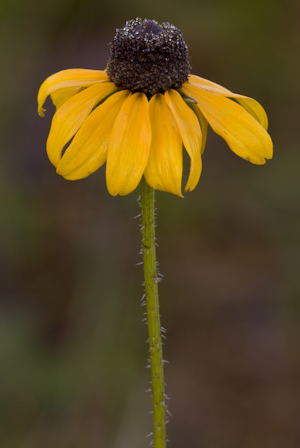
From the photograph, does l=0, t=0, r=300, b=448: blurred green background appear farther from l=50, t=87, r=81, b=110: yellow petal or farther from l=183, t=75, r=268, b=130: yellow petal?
l=183, t=75, r=268, b=130: yellow petal

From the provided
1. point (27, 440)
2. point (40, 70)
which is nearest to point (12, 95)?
point (40, 70)

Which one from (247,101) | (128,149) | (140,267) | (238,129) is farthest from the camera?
(140,267)

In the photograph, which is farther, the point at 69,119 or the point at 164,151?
the point at 69,119

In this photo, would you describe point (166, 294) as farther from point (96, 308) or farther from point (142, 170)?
point (142, 170)

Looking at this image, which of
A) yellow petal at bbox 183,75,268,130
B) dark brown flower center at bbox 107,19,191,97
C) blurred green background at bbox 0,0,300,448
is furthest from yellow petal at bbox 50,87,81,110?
blurred green background at bbox 0,0,300,448

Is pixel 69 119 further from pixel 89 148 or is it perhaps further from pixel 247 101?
pixel 247 101

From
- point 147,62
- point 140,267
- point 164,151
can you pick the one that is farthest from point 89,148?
point 140,267
